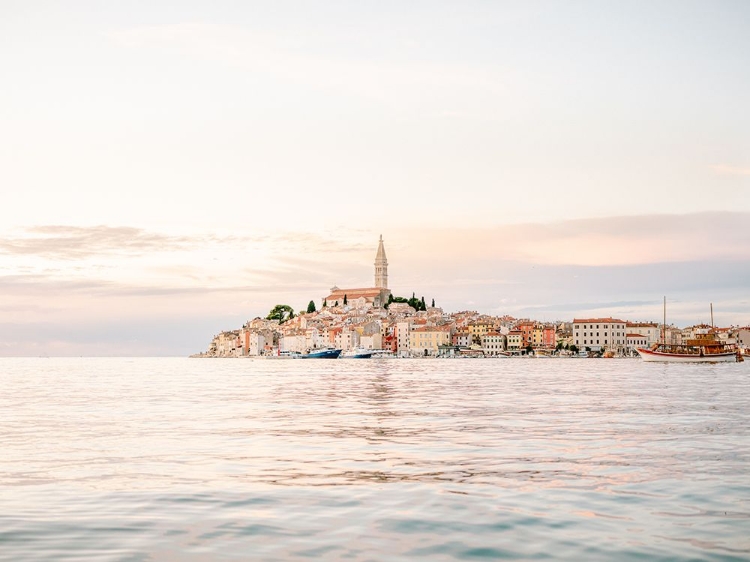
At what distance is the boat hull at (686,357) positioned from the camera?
11356 cm

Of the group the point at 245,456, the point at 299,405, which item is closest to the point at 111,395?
the point at 299,405

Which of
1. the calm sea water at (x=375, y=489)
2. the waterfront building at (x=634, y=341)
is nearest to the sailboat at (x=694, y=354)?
the waterfront building at (x=634, y=341)

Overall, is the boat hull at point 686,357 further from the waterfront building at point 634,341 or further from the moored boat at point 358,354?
the moored boat at point 358,354

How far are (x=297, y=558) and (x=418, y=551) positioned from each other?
49.2 inches

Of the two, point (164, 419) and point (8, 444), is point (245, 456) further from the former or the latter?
point (164, 419)

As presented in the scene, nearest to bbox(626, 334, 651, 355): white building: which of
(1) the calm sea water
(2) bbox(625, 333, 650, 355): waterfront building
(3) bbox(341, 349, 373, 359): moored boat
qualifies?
(2) bbox(625, 333, 650, 355): waterfront building

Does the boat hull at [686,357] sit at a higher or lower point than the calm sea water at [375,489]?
lower

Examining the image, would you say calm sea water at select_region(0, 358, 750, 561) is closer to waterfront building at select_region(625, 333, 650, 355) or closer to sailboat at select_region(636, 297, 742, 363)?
sailboat at select_region(636, 297, 742, 363)

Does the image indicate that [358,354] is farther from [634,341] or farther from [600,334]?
[634,341]

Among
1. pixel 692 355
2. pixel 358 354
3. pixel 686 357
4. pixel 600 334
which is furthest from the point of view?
pixel 600 334

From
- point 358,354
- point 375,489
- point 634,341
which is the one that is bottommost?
point 358,354

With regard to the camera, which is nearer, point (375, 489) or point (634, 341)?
point (375, 489)

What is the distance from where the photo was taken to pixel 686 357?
11462 centimetres

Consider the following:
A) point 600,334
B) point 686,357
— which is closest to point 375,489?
point 686,357
